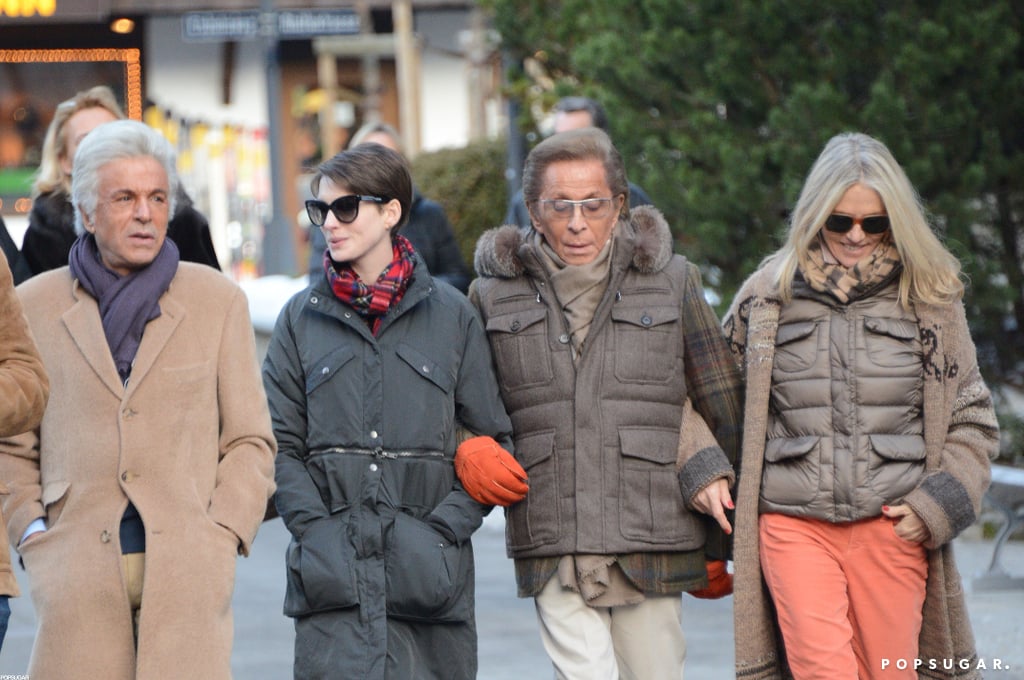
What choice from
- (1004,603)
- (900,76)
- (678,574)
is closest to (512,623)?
(1004,603)

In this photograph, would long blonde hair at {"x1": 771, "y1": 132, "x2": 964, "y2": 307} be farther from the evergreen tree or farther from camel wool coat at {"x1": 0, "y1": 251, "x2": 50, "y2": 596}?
the evergreen tree

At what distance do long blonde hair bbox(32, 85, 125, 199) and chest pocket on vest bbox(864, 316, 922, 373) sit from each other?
A: 2825 mm

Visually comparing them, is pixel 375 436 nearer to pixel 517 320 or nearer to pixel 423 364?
pixel 423 364

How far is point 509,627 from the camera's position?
757cm

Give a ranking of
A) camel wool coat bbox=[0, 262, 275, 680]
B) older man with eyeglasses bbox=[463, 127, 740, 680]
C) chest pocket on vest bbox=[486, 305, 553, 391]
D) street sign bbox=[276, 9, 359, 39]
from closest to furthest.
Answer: camel wool coat bbox=[0, 262, 275, 680] < older man with eyeglasses bbox=[463, 127, 740, 680] < chest pocket on vest bbox=[486, 305, 553, 391] < street sign bbox=[276, 9, 359, 39]

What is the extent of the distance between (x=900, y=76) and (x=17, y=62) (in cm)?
1946

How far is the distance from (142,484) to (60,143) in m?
2.21

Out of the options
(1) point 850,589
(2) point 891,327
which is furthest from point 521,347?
(1) point 850,589

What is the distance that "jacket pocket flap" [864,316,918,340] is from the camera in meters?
4.88

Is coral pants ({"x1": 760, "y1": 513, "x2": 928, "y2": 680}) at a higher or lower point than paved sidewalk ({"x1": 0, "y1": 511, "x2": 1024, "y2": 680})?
higher

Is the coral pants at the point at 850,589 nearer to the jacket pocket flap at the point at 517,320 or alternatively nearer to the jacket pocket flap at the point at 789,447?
the jacket pocket flap at the point at 789,447

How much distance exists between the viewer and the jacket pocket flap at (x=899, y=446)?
4812 millimetres

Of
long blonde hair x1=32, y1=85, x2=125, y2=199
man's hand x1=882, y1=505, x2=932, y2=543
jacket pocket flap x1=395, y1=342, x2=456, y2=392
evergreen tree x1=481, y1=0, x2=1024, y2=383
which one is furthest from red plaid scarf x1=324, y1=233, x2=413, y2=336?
evergreen tree x1=481, y1=0, x2=1024, y2=383

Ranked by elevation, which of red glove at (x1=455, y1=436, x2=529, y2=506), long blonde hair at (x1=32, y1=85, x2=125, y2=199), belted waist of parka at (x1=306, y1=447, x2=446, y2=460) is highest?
long blonde hair at (x1=32, y1=85, x2=125, y2=199)
